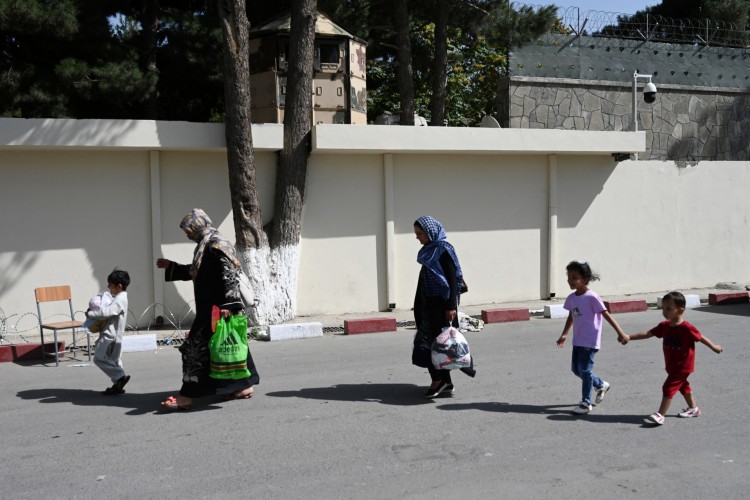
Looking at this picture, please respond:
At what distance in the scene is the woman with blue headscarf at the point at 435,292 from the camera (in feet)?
23.3

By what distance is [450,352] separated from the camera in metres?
6.96

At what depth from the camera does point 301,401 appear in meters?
7.18

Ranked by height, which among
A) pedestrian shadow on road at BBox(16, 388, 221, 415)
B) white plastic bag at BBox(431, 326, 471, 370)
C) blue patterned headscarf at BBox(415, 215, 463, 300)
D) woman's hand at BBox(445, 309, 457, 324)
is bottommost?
pedestrian shadow on road at BBox(16, 388, 221, 415)

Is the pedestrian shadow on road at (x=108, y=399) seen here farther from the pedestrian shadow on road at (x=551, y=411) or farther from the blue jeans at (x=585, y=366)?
the blue jeans at (x=585, y=366)

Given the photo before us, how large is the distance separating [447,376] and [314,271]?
19.4ft

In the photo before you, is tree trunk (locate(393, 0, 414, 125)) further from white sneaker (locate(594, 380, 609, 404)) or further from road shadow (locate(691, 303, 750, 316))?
white sneaker (locate(594, 380, 609, 404))

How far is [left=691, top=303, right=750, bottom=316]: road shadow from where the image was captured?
12637mm

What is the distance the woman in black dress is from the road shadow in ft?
28.6

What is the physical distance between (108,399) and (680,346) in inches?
195

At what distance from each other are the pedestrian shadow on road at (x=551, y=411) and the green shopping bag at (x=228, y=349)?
1.76m

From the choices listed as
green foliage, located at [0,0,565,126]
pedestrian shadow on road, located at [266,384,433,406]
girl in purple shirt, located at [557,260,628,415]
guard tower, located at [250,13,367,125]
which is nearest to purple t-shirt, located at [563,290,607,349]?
girl in purple shirt, located at [557,260,628,415]

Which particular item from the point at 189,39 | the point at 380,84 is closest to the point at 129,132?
the point at 189,39

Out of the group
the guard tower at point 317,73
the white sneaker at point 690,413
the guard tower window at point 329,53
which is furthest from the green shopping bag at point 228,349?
the guard tower window at point 329,53

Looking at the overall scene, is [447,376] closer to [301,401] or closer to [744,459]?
[301,401]
